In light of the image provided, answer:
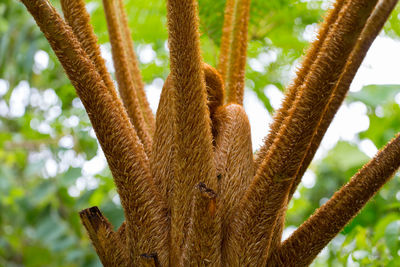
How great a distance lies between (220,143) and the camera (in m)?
1.22

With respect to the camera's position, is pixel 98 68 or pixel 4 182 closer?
pixel 98 68

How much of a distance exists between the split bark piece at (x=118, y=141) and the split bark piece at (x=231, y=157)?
0.16 m

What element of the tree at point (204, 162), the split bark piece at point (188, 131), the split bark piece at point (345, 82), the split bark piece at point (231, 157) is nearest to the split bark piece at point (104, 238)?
the tree at point (204, 162)

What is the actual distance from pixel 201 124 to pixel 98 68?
1.16 ft

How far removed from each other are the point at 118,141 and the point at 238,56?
602 millimetres

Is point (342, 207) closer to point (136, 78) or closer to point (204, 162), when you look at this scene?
point (204, 162)

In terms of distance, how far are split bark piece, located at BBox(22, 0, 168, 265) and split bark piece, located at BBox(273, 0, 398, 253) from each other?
1.05ft

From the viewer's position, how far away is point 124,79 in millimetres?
1408

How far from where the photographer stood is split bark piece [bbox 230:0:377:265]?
88 cm

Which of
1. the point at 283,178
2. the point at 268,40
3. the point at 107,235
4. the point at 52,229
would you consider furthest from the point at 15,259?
the point at 283,178

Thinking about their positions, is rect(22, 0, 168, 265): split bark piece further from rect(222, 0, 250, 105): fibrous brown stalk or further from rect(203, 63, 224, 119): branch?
rect(222, 0, 250, 105): fibrous brown stalk

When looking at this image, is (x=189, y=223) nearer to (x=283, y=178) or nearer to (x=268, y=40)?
(x=283, y=178)

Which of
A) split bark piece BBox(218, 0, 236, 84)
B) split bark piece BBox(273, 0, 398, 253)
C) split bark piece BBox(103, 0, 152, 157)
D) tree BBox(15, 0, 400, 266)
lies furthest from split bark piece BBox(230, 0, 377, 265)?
split bark piece BBox(218, 0, 236, 84)

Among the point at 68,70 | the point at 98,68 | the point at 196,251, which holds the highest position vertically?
the point at 98,68
